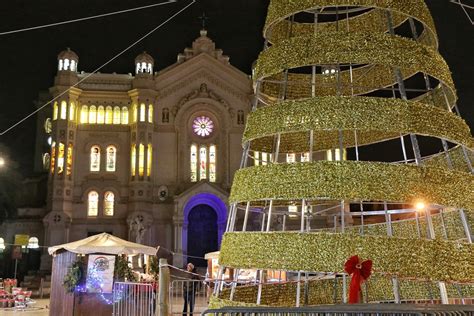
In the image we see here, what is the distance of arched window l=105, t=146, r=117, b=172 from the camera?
1551 inches

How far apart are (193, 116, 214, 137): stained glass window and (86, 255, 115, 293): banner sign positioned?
85.0ft

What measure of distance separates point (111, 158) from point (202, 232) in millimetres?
9381

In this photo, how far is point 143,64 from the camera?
41219mm

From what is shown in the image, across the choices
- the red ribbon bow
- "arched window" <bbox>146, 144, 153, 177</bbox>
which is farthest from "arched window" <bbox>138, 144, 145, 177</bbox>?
the red ribbon bow

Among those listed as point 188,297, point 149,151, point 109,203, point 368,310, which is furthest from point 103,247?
point 109,203

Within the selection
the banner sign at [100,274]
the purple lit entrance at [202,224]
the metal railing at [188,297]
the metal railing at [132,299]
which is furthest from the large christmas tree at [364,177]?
the purple lit entrance at [202,224]

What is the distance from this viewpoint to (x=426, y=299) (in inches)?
309

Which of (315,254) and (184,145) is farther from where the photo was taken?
(184,145)

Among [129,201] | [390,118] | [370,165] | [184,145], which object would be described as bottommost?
[370,165]

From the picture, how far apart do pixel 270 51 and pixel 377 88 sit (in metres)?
2.82

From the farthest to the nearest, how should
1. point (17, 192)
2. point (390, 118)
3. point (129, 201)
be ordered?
point (17, 192) → point (129, 201) → point (390, 118)

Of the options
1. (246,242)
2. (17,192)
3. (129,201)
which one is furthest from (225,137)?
(246,242)

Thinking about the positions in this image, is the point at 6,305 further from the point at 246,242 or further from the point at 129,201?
the point at 246,242

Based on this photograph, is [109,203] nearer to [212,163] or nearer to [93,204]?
[93,204]
